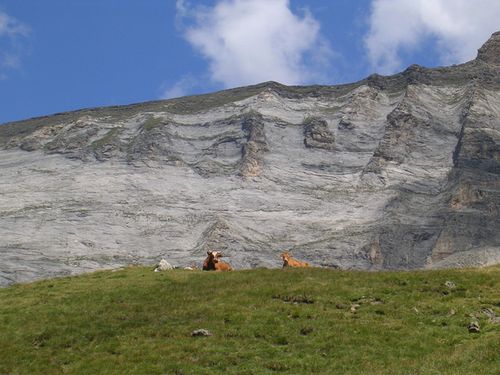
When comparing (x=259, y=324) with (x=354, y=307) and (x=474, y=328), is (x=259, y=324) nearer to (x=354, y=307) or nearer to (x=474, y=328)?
(x=354, y=307)

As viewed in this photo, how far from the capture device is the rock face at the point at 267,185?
12531 centimetres

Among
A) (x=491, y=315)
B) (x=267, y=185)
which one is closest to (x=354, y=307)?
(x=491, y=315)

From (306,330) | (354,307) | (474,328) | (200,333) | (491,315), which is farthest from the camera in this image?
(354,307)

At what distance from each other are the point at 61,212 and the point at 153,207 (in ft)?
51.1

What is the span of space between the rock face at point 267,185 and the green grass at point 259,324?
7041 cm

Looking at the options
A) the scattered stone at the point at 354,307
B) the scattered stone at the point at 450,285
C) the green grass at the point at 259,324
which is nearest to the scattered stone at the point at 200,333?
the green grass at the point at 259,324

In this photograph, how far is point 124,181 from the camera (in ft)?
520

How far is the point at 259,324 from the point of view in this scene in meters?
28.6

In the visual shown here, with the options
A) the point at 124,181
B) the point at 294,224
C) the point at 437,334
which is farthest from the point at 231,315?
the point at 124,181

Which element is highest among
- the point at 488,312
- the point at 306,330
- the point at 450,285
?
the point at 450,285

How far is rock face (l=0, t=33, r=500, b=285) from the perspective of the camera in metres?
125

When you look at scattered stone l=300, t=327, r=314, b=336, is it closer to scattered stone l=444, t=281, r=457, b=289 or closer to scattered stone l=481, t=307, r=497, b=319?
scattered stone l=481, t=307, r=497, b=319

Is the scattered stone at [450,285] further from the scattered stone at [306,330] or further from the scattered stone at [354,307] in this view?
the scattered stone at [306,330]

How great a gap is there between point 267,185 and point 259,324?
422ft
